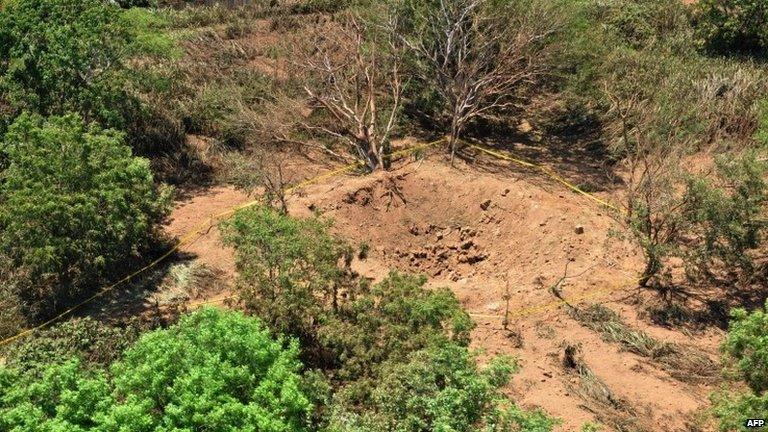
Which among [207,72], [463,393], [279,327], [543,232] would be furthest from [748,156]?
[207,72]

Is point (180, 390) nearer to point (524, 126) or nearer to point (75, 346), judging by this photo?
point (75, 346)

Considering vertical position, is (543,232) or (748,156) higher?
(748,156)

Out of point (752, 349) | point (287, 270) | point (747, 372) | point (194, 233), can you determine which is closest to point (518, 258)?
point (287, 270)

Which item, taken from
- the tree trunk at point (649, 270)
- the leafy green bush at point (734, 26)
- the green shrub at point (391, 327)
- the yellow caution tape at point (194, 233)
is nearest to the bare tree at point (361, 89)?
the yellow caution tape at point (194, 233)

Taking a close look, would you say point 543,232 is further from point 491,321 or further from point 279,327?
point 279,327

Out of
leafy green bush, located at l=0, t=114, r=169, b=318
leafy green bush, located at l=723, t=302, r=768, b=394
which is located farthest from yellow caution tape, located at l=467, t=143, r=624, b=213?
leafy green bush, located at l=0, t=114, r=169, b=318

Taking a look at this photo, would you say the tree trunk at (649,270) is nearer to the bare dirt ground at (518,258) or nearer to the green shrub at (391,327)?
the bare dirt ground at (518,258)

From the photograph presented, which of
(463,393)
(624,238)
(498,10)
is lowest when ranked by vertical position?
(624,238)
